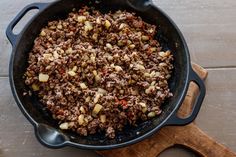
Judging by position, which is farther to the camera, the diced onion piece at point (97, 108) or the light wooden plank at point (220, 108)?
the light wooden plank at point (220, 108)

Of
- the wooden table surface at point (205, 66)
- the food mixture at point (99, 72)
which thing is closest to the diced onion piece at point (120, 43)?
the food mixture at point (99, 72)

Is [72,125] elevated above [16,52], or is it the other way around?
[16,52]

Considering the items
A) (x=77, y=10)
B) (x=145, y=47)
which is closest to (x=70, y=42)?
(x=77, y=10)

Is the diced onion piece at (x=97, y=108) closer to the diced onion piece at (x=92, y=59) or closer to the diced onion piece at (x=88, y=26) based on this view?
the diced onion piece at (x=92, y=59)

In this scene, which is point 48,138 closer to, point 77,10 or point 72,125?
point 72,125

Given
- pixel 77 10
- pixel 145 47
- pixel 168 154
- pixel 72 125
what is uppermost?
pixel 77 10

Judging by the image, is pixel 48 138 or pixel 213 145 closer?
pixel 48 138

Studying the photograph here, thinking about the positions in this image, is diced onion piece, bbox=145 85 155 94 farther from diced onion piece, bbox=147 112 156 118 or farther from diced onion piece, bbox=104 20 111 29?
diced onion piece, bbox=104 20 111 29

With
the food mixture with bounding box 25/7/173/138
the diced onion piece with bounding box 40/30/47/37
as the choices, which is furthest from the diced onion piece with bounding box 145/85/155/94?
the diced onion piece with bounding box 40/30/47/37
